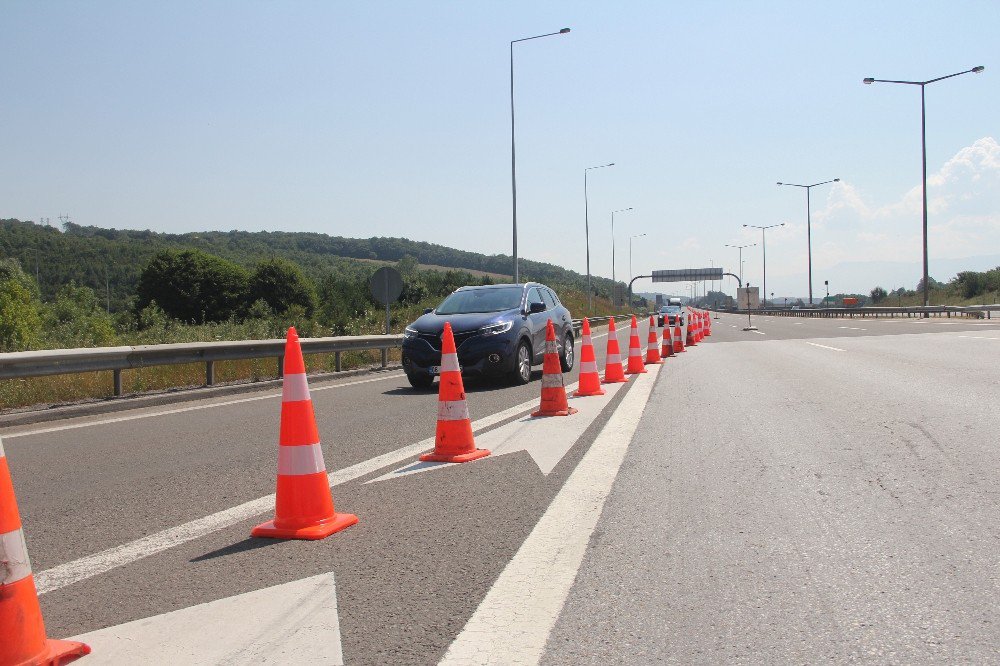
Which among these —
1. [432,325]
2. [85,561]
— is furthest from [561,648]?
[432,325]

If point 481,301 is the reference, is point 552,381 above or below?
below

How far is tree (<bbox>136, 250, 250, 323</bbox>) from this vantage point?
110 meters

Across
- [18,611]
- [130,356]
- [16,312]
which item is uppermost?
[16,312]

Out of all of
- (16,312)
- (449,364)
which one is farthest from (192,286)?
(449,364)

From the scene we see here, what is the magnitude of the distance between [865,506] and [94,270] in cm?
14767

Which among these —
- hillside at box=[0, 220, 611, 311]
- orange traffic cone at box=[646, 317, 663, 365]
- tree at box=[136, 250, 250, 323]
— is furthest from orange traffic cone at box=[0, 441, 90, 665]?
hillside at box=[0, 220, 611, 311]

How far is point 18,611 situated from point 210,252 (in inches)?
4872

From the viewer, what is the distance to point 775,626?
309cm

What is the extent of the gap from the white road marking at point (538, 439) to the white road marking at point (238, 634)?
2516mm

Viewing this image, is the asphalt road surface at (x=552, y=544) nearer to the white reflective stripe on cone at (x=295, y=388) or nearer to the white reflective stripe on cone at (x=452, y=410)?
the white reflective stripe on cone at (x=452, y=410)

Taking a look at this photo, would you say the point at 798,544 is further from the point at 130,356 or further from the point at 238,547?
the point at 130,356

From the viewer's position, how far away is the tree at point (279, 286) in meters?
111

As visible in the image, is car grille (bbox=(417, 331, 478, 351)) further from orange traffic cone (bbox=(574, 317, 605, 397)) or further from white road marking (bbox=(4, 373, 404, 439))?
orange traffic cone (bbox=(574, 317, 605, 397))

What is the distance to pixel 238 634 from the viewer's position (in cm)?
310
